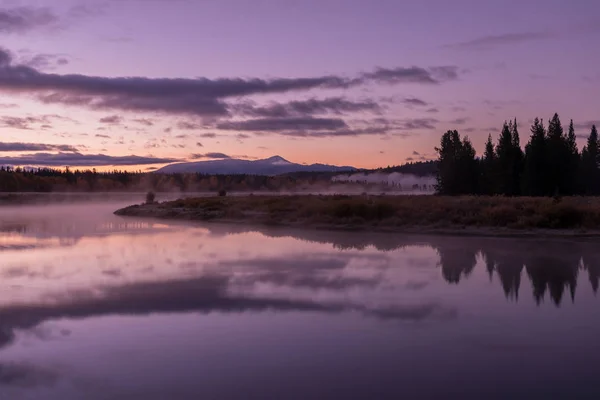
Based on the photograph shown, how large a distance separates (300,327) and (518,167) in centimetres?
5414

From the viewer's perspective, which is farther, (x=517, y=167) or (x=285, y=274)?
(x=517, y=167)

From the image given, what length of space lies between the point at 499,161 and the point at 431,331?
53.3 meters

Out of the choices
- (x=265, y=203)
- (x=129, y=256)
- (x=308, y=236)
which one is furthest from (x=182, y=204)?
(x=129, y=256)

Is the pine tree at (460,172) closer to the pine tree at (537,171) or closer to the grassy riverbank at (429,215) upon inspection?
the pine tree at (537,171)

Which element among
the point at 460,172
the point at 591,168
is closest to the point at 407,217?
the point at 460,172

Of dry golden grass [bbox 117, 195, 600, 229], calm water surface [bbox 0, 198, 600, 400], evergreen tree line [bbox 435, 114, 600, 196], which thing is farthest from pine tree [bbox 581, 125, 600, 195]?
calm water surface [bbox 0, 198, 600, 400]

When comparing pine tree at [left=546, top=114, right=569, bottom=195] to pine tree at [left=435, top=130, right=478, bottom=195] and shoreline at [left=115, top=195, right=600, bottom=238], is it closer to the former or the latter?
pine tree at [left=435, top=130, right=478, bottom=195]

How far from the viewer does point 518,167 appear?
191 feet

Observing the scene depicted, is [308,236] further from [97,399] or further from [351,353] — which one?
[97,399]

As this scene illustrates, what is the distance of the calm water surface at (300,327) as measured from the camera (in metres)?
6.21

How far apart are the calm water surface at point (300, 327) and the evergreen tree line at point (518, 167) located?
3891cm

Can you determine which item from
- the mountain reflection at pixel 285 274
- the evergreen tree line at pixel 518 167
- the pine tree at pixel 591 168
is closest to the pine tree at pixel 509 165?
the evergreen tree line at pixel 518 167

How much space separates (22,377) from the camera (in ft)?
21.0

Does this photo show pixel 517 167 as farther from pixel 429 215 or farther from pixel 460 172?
pixel 429 215
